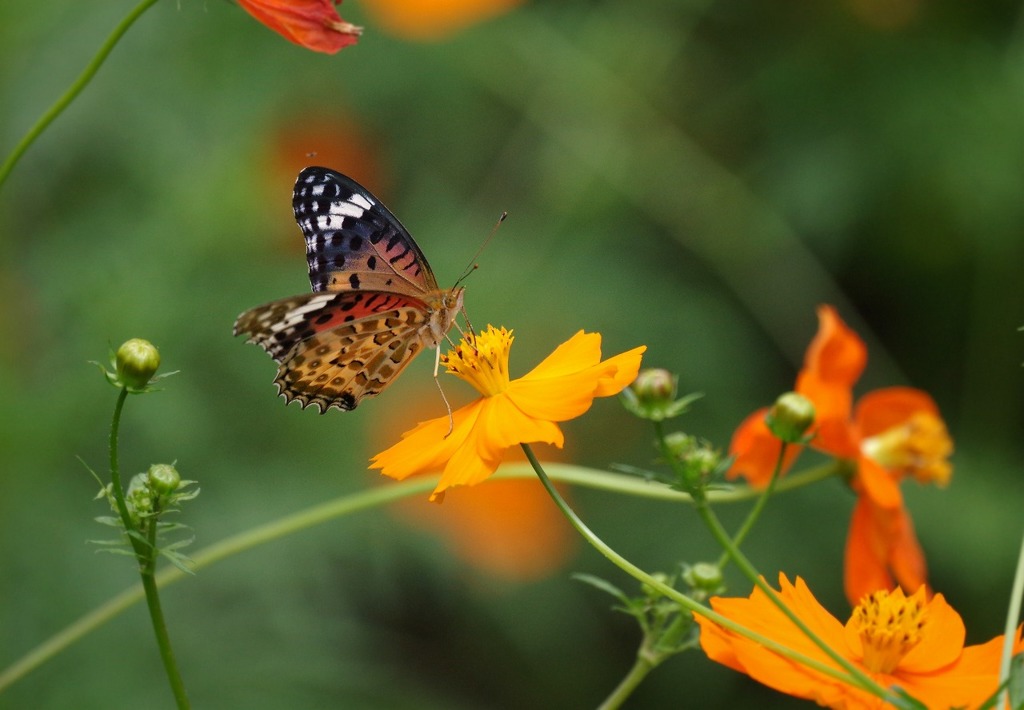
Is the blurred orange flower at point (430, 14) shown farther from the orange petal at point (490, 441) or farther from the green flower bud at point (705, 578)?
the green flower bud at point (705, 578)

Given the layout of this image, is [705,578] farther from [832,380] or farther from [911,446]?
[911,446]

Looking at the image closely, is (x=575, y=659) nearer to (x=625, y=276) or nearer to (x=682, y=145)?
(x=625, y=276)

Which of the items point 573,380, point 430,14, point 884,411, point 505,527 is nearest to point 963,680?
point 573,380

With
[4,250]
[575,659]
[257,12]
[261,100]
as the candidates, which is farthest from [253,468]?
[257,12]

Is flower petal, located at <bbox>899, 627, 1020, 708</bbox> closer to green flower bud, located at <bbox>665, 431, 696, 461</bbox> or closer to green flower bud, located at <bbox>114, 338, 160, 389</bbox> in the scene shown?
green flower bud, located at <bbox>665, 431, 696, 461</bbox>

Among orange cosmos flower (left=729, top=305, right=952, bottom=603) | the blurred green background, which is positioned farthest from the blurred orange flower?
orange cosmos flower (left=729, top=305, right=952, bottom=603)

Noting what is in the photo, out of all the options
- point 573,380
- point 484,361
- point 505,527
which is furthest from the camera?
point 505,527

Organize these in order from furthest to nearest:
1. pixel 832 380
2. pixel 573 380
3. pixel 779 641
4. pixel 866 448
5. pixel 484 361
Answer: pixel 866 448, pixel 832 380, pixel 484 361, pixel 573 380, pixel 779 641

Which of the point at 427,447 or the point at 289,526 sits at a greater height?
the point at 427,447
